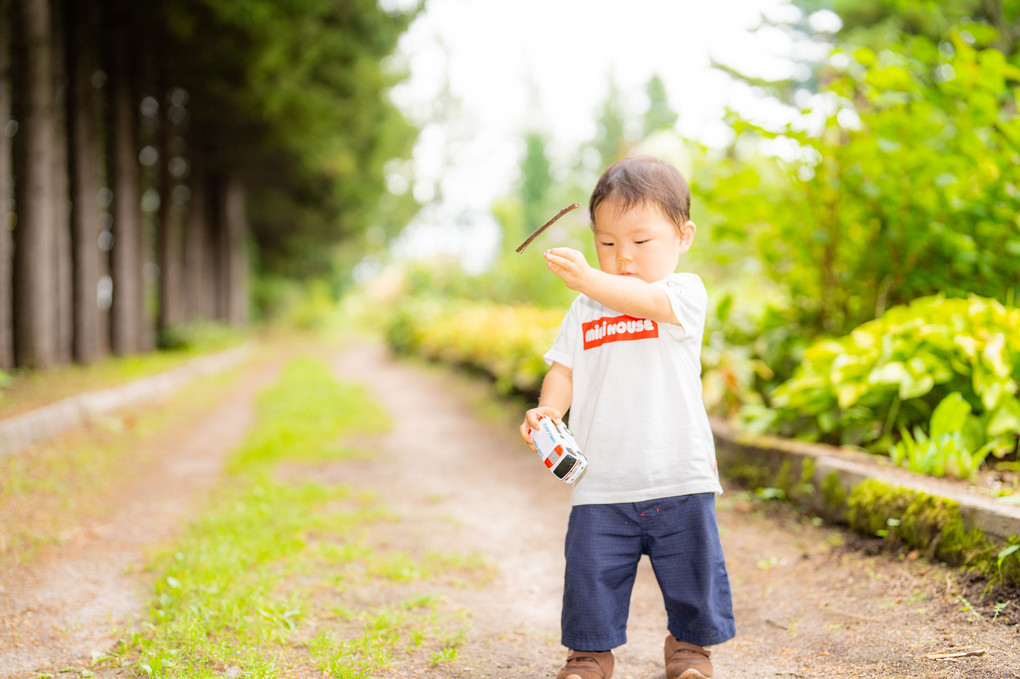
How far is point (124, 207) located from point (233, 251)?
29.0 feet

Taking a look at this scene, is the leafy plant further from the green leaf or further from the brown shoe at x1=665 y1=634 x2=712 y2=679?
the brown shoe at x1=665 y1=634 x2=712 y2=679

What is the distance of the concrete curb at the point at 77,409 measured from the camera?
193 inches

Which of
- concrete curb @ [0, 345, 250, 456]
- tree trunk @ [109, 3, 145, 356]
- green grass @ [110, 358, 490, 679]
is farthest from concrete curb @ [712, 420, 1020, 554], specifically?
tree trunk @ [109, 3, 145, 356]

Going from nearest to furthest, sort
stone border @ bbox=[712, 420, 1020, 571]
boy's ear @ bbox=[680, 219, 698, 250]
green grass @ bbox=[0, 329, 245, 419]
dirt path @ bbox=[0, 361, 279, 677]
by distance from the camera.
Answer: boy's ear @ bbox=[680, 219, 698, 250]
dirt path @ bbox=[0, 361, 279, 677]
stone border @ bbox=[712, 420, 1020, 571]
green grass @ bbox=[0, 329, 245, 419]

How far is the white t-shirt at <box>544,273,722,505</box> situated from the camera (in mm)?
2186

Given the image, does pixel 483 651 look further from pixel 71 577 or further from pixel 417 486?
pixel 417 486

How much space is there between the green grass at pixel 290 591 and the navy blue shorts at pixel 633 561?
1.84 ft

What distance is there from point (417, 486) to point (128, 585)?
83.0 inches

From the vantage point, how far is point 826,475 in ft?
11.4

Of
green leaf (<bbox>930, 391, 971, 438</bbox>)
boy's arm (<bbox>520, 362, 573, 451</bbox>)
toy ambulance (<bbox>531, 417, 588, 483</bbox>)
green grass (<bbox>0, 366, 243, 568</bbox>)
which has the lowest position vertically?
green grass (<bbox>0, 366, 243, 568</bbox>)

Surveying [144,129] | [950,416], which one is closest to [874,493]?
[950,416]

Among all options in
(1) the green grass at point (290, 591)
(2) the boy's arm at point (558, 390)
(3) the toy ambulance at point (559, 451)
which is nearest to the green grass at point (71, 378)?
(1) the green grass at point (290, 591)

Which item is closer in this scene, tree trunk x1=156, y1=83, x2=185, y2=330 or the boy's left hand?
Result: the boy's left hand

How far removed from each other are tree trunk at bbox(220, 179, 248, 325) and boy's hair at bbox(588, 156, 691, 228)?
17.9 m
